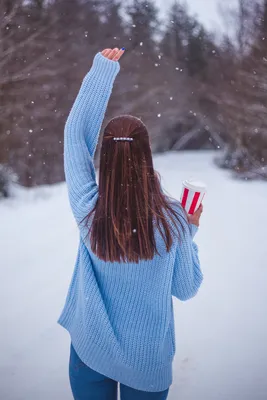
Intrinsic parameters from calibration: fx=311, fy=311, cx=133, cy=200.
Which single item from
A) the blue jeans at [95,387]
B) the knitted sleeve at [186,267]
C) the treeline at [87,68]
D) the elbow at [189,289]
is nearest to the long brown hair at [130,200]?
the knitted sleeve at [186,267]

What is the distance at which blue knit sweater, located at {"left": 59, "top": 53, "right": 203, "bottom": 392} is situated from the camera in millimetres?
1053

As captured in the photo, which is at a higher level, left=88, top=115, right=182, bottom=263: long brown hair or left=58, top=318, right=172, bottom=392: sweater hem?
left=88, top=115, right=182, bottom=263: long brown hair

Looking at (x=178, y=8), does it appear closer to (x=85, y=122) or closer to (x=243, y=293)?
(x=243, y=293)

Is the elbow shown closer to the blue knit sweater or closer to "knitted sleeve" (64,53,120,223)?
the blue knit sweater

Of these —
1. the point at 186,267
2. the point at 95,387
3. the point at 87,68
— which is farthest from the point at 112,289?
the point at 87,68

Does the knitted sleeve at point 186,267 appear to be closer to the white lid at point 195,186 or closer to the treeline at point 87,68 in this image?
the white lid at point 195,186

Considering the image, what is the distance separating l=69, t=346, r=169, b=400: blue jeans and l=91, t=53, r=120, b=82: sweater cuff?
1033 mm

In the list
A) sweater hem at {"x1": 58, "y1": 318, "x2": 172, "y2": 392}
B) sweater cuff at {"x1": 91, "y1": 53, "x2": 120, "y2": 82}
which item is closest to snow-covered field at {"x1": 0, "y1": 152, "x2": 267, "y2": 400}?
sweater hem at {"x1": 58, "y1": 318, "x2": 172, "y2": 392}

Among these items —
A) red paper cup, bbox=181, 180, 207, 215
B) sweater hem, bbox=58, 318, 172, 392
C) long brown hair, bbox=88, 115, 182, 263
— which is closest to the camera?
long brown hair, bbox=88, 115, 182, 263

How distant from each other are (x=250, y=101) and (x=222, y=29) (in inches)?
191

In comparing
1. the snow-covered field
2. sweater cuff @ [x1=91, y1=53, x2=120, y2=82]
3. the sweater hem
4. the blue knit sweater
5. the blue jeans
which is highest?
sweater cuff @ [x1=91, y1=53, x2=120, y2=82]

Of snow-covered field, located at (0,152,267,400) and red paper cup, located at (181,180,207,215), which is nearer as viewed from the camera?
red paper cup, located at (181,180,207,215)

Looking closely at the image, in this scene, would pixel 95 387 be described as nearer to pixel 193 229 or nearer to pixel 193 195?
pixel 193 229

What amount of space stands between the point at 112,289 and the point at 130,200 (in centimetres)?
33
